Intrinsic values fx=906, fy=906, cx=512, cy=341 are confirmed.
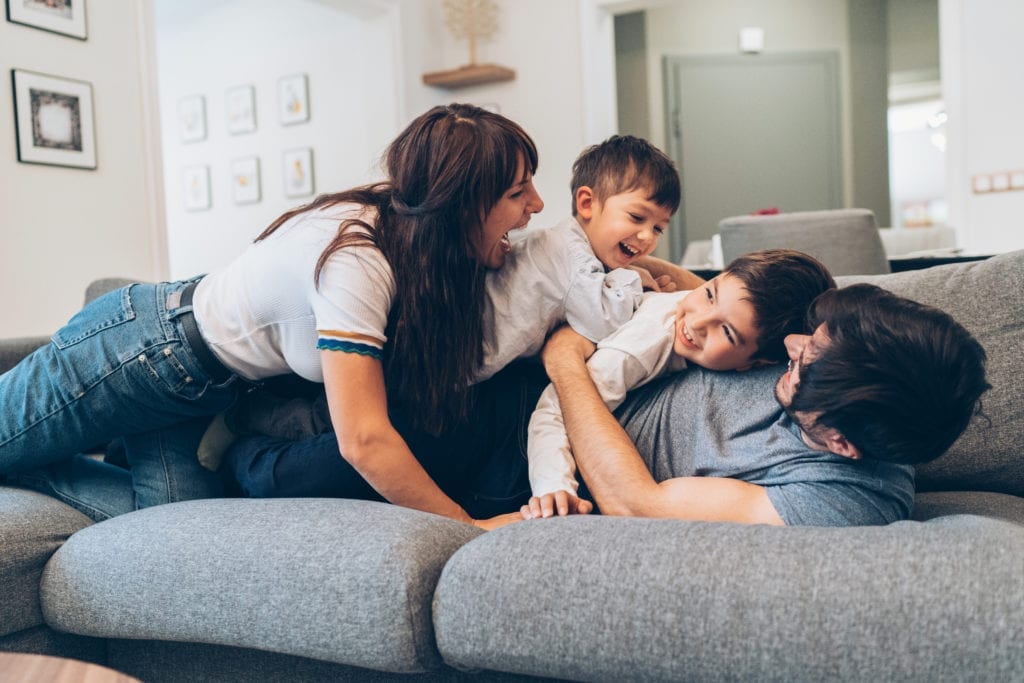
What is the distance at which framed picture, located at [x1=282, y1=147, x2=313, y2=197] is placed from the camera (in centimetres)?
596

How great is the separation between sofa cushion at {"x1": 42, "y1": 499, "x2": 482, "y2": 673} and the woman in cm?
16

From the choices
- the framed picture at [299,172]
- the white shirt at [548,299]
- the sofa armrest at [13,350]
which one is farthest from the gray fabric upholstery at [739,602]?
the framed picture at [299,172]

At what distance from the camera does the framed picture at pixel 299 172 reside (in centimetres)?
A: 596

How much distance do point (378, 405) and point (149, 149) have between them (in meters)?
3.25

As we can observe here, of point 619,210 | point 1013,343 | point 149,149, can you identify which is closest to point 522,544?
point 619,210

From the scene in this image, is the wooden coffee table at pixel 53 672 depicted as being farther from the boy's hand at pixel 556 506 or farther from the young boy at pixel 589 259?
the young boy at pixel 589 259

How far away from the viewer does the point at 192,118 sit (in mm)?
6551

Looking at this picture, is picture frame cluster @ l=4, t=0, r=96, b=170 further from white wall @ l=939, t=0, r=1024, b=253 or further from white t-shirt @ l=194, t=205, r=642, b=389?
white wall @ l=939, t=0, r=1024, b=253

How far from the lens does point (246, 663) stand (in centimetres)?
132

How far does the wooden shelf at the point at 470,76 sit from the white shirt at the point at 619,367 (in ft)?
14.2

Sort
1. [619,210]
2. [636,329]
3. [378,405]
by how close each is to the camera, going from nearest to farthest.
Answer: [378,405], [636,329], [619,210]

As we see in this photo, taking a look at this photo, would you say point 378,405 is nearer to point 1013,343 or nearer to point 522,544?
point 522,544

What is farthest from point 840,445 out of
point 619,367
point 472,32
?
point 472,32

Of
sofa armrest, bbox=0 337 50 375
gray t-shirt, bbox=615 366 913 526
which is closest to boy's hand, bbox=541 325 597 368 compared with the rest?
gray t-shirt, bbox=615 366 913 526
